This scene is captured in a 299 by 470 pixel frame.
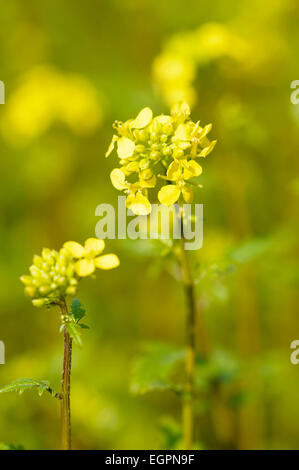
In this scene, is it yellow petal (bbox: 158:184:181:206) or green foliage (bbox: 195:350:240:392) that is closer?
yellow petal (bbox: 158:184:181:206)

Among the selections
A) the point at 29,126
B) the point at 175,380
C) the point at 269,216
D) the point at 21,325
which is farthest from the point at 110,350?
the point at 29,126

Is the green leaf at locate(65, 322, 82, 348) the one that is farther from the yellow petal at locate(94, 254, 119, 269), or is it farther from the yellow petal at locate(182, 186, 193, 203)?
the yellow petal at locate(182, 186, 193, 203)

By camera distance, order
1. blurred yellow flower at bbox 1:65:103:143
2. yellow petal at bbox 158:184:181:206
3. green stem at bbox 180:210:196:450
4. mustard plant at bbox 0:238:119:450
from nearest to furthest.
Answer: mustard plant at bbox 0:238:119:450
yellow petal at bbox 158:184:181:206
green stem at bbox 180:210:196:450
blurred yellow flower at bbox 1:65:103:143

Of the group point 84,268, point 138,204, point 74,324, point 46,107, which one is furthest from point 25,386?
point 46,107

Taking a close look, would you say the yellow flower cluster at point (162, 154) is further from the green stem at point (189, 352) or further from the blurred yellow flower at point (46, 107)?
the blurred yellow flower at point (46, 107)

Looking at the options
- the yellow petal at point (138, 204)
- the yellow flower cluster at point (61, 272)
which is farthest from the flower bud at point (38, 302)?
the yellow petal at point (138, 204)

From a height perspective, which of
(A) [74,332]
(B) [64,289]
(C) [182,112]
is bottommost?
(A) [74,332]

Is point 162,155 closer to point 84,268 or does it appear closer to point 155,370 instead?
point 84,268

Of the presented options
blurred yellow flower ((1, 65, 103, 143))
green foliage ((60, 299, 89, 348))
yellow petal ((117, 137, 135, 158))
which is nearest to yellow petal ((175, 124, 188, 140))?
yellow petal ((117, 137, 135, 158))
